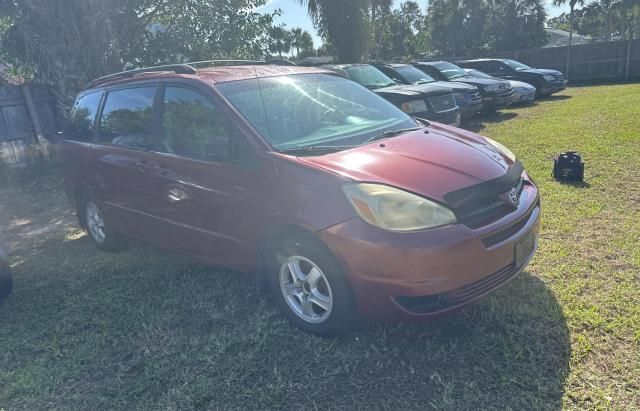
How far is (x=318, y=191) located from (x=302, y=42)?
180ft

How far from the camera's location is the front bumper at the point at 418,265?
272 centimetres

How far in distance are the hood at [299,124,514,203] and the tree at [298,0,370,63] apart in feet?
67.5

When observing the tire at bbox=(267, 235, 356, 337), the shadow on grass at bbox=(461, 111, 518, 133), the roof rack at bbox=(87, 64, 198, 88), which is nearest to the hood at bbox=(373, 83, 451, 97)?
→ the shadow on grass at bbox=(461, 111, 518, 133)

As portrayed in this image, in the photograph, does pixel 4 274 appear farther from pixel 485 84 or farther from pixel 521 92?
pixel 521 92

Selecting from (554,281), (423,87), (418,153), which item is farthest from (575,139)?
(418,153)

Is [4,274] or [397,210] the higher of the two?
[397,210]

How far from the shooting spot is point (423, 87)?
9773 mm

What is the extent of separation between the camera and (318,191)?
2.97m

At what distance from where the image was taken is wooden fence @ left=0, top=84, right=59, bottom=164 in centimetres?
999

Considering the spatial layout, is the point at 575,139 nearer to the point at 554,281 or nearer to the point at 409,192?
the point at 554,281

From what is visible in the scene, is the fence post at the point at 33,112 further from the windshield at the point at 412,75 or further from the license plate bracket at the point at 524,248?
the license plate bracket at the point at 524,248

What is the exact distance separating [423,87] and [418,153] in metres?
6.96

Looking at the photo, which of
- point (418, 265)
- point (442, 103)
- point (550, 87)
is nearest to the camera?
point (418, 265)

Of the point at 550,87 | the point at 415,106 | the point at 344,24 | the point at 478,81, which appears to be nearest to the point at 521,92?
the point at 478,81
